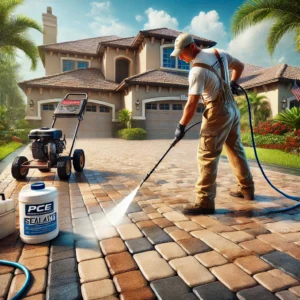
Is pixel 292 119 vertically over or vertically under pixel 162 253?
over

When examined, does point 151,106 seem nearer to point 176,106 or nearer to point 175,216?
point 176,106

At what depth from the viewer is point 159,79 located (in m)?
17.7

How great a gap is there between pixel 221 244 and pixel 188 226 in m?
0.43

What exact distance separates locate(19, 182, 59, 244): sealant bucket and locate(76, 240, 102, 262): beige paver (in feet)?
0.95

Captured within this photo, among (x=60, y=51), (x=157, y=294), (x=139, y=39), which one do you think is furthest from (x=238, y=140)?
(x=60, y=51)

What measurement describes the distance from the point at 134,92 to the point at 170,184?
13.8 m

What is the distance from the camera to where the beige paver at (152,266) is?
1563 mm

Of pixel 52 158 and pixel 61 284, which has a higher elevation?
pixel 52 158

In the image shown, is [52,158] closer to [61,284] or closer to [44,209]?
[44,209]

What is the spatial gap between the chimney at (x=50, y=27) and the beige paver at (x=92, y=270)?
25.6m

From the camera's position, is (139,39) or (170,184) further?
(139,39)

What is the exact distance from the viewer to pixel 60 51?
2052cm

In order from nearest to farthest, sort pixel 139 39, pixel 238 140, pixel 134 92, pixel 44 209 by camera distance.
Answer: pixel 44 209 < pixel 238 140 < pixel 134 92 < pixel 139 39

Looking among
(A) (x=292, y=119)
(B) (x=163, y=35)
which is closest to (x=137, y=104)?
(B) (x=163, y=35)
